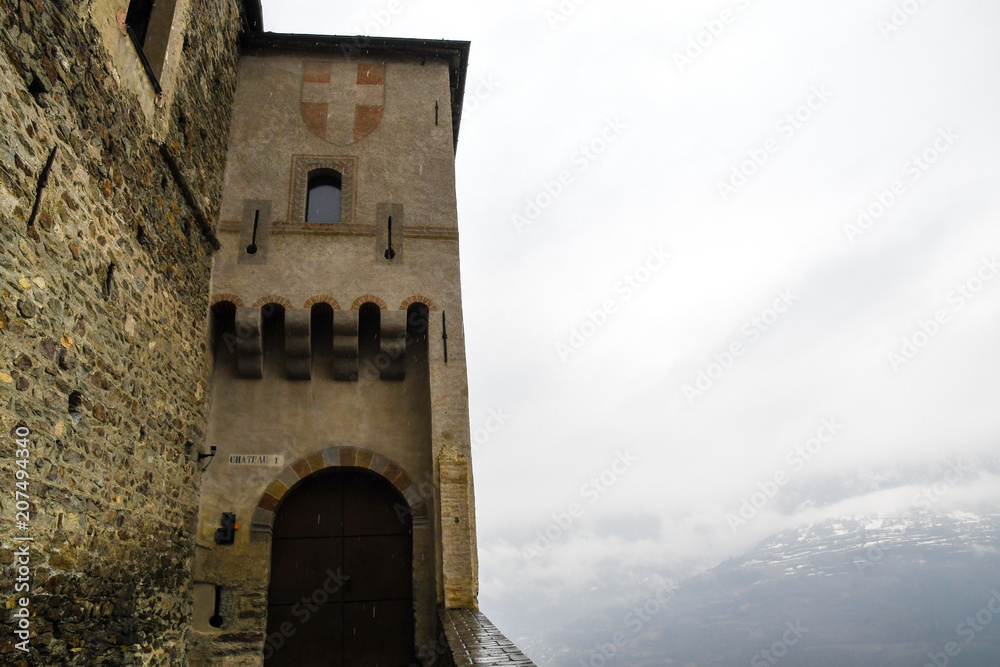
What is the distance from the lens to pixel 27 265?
375cm

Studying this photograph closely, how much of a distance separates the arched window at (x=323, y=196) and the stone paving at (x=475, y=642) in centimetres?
559

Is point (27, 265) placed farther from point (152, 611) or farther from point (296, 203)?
point (296, 203)

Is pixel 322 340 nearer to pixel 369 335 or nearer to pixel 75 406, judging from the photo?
pixel 369 335

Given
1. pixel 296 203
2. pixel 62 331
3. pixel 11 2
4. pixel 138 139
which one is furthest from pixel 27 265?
pixel 296 203

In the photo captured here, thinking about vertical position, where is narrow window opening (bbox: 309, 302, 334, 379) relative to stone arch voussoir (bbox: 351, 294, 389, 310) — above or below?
below

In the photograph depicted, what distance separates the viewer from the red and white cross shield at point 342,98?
920 centimetres

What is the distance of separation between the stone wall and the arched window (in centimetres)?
199

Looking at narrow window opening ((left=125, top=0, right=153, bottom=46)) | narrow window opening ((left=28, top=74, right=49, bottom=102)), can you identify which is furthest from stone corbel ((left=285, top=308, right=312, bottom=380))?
narrow window opening ((left=28, top=74, right=49, bottom=102))

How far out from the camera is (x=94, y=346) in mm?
4566

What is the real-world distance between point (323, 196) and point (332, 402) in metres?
3.20

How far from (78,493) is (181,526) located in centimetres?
227

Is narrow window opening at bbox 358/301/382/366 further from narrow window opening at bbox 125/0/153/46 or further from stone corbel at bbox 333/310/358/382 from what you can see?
narrow window opening at bbox 125/0/153/46

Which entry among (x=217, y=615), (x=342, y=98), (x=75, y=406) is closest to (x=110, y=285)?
(x=75, y=406)

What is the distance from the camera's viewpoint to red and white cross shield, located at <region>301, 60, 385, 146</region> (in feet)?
30.2
